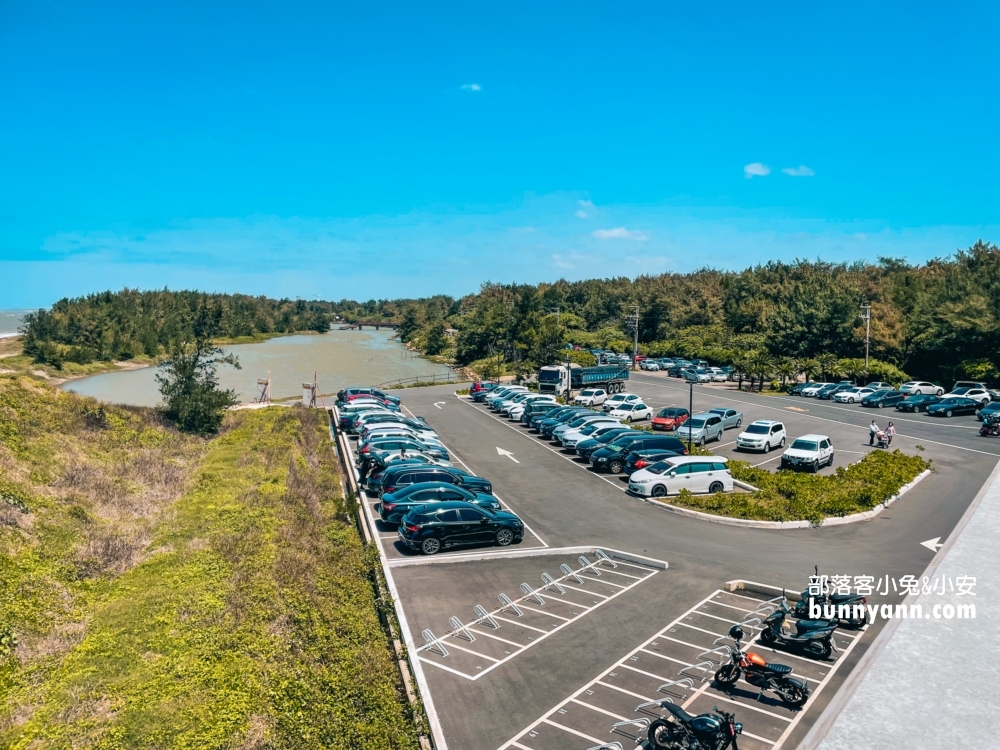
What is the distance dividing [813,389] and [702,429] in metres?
25.5

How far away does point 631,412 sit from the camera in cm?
4144

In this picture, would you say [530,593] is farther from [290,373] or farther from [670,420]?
[290,373]

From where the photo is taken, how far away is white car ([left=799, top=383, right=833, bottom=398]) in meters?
54.1

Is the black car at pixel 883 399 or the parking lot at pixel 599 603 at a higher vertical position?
the black car at pixel 883 399

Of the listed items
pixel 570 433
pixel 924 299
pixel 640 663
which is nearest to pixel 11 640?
Result: pixel 640 663

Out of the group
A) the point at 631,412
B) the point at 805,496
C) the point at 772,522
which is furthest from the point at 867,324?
the point at 772,522

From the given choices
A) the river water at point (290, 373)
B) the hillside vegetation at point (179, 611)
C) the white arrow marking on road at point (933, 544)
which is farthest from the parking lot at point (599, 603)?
the river water at point (290, 373)

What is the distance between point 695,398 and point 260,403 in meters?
32.3

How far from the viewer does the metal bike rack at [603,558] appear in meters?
17.4

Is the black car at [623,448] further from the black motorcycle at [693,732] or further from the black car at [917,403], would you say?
the black car at [917,403]

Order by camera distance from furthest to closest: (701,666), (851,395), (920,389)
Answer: (920,389)
(851,395)
(701,666)

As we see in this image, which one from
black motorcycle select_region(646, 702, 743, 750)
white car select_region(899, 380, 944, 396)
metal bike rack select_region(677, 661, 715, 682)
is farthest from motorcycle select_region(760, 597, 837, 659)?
white car select_region(899, 380, 944, 396)

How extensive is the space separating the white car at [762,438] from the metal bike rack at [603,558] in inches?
677

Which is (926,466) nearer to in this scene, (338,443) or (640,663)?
(640,663)
